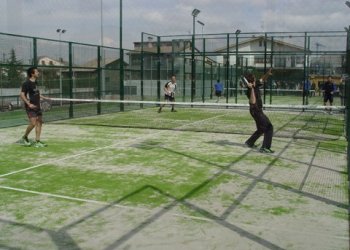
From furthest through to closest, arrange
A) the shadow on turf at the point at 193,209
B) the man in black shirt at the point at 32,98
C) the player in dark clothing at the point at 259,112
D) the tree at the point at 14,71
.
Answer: the tree at the point at 14,71 → the man in black shirt at the point at 32,98 → the player in dark clothing at the point at 259,112 → the shadow on turf at the point at 193,209

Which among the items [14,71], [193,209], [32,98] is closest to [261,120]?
[193,209]

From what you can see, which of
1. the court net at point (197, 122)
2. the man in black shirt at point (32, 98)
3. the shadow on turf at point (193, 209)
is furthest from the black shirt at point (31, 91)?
the shadow on turf at point (193, 209)

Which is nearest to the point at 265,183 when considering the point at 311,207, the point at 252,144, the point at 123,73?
the point at 311,207

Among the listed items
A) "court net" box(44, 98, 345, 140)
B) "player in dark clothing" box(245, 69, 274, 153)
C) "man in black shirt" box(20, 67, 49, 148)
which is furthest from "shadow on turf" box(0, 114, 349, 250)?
"court net" box(44, 98, 345, 140)

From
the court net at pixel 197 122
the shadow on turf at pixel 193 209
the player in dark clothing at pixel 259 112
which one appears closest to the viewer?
the shadow on turf at pixel 193 209

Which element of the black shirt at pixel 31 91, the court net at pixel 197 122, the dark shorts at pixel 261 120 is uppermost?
the black shirt at pixel 31 91

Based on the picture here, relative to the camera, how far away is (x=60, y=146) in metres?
11.6

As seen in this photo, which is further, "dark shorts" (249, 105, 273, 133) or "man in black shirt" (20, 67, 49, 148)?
"man in black shirt" (20, 67, 49, 148)

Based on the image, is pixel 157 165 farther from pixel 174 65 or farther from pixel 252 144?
pixel 174 65

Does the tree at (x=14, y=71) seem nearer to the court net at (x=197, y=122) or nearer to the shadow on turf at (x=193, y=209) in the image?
the court net at (x=197, y=122)

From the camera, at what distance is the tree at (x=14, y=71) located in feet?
53.0

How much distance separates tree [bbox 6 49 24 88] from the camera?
53.0ft

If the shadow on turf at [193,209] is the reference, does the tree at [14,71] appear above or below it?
above

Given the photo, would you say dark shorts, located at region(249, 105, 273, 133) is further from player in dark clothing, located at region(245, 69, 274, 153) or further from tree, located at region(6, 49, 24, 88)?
tree, located at region(6, 49, 24, 88)
